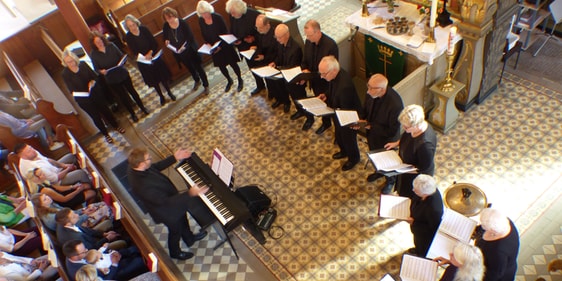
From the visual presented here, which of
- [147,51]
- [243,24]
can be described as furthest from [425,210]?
[147,51]

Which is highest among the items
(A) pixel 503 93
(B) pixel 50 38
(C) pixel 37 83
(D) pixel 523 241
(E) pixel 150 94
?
(B) pixel 50 38

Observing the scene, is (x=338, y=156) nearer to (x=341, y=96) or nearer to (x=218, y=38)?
(x=341, y=96)

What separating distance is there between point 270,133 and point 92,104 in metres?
3.18

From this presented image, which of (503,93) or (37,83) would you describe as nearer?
(503,93)

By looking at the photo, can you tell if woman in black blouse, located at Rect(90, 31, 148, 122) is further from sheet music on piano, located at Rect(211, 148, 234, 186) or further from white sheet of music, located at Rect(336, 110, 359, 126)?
white sheet of music, located at Rect(336, 110, 359, 126)

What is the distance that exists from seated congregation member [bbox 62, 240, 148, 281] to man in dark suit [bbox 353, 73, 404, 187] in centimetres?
347

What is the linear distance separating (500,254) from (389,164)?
1650 mm

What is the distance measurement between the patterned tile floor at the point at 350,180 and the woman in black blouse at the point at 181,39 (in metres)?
1.20

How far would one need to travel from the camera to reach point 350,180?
21.1 ft

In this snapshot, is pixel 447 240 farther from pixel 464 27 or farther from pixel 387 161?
pixel 464 27

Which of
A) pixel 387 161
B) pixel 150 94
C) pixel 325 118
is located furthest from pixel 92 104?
pixel 387 161

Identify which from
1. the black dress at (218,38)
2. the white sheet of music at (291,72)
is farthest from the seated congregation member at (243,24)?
the white sheet of music at (291,72)

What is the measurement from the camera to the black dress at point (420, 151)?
474 centimetres

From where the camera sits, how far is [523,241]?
5.25 meters
